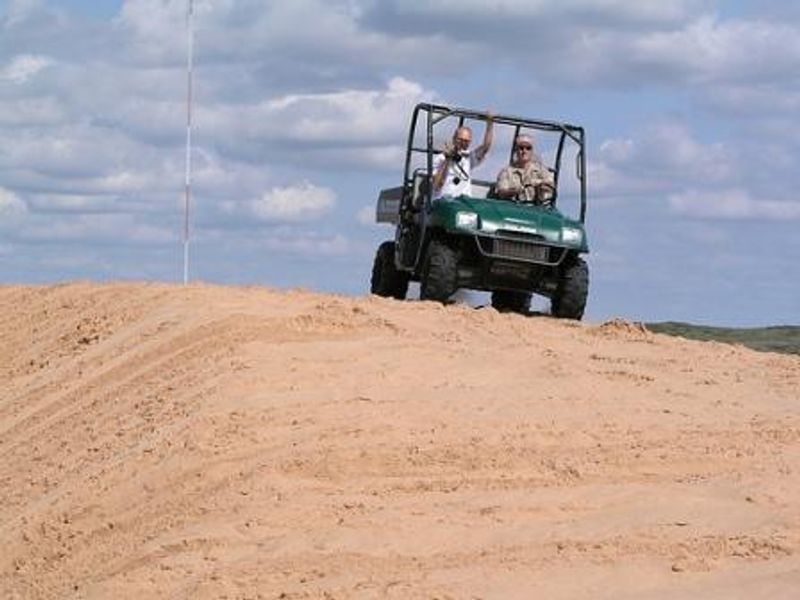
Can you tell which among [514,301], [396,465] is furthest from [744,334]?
[396,465]

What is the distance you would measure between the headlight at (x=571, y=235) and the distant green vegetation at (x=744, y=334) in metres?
3.54

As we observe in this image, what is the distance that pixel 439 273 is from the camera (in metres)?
15.3

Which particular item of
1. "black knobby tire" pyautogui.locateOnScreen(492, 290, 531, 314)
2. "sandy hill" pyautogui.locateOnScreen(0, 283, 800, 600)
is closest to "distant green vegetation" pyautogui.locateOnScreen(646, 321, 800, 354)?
"black knobby tire" pyautogui.locateOnScreen(492, 290, 531, 314)

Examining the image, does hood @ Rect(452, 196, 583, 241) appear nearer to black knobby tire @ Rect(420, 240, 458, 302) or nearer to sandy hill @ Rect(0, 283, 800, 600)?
black knobby tire @ Rect(420, 240, 458, 302)

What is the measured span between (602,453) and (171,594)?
2336 mm

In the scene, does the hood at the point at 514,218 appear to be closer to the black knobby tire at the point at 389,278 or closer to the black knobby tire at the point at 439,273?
the black knobby tire at the point at 439,273

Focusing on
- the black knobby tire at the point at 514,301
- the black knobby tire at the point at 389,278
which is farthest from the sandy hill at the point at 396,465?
the black knobby tire at the point at 389,278

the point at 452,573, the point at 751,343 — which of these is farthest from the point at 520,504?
the point at 751,343

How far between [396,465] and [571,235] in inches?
316

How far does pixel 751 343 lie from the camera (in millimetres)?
19469

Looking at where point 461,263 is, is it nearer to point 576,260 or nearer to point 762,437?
point 576,260

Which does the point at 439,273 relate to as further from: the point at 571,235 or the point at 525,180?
the point at 525,180

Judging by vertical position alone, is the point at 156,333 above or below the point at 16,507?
above

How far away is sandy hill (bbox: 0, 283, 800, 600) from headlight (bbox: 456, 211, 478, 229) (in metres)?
2.97
